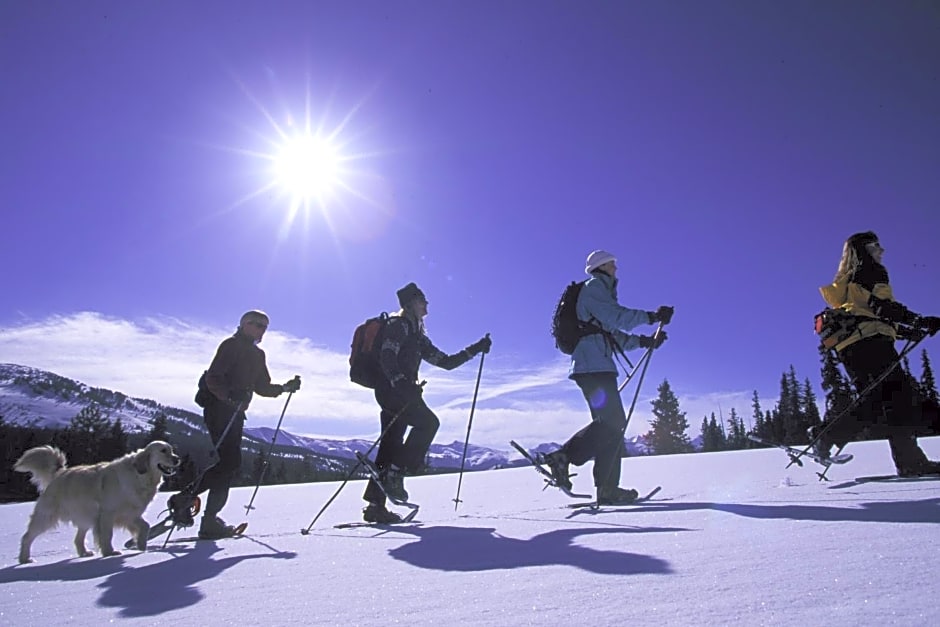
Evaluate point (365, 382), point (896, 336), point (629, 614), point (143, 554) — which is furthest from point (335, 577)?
point (896, 336)

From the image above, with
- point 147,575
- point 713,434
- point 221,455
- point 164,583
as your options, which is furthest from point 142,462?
point 713,434

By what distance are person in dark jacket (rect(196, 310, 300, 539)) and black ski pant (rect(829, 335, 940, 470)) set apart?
6.03 m

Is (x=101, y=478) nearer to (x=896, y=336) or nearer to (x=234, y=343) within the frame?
(x=234, y=343)

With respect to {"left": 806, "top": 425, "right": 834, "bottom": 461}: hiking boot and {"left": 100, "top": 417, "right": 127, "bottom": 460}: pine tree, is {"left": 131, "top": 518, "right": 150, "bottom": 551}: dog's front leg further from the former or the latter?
{"left": 100, "top": 417, "right": 127, "bottom": 460}: pine tree

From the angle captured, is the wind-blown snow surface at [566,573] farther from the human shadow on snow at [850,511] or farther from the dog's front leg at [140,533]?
the dog's front leg at [140,533]

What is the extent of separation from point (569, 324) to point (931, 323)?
3.24 m

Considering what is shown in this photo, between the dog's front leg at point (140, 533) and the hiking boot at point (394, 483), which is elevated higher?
the hiking boot at point (394, 483)

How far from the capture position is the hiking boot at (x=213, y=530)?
4.98 m

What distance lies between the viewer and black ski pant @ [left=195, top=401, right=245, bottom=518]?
5.11 meters

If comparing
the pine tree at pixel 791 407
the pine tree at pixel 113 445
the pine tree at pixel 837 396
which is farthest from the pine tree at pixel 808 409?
the pine tree at pixel 113 445

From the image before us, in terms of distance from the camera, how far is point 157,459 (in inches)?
189

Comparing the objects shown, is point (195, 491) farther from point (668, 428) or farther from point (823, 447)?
point (668, 428)

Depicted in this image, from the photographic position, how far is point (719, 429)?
76.9m

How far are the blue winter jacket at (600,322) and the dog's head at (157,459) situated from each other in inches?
151
